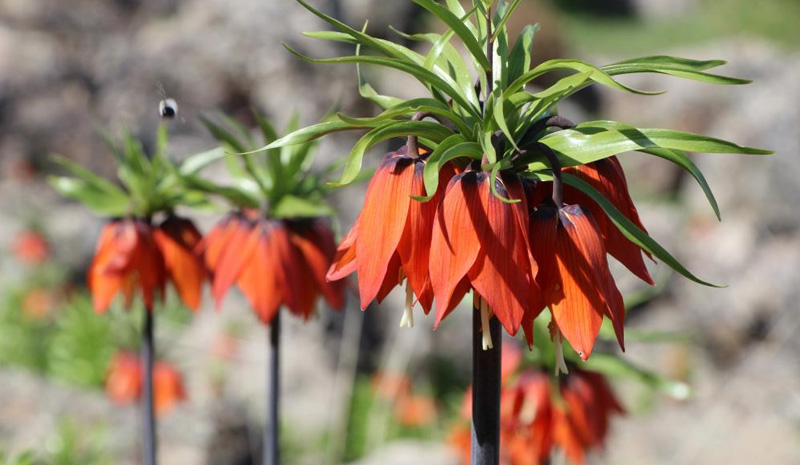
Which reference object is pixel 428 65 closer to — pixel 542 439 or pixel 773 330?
pixel 542 439

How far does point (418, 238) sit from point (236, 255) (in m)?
0.88

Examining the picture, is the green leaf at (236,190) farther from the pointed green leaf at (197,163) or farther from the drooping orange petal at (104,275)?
the drooping orange petal at (104,275)

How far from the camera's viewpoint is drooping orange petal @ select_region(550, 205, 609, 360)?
93 cm

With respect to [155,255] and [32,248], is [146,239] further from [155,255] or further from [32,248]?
[32,248]

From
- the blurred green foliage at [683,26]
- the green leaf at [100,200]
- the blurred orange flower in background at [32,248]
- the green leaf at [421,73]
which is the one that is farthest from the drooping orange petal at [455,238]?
the blurred green foliage at [683,26]

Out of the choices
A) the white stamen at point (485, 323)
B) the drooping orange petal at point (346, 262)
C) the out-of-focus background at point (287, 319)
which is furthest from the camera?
the out-of-focus background at point (287, 319)

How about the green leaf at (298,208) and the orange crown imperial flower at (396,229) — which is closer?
the orange crown imperial flower at (396,229)

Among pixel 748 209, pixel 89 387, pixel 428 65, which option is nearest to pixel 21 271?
pixel 89 387

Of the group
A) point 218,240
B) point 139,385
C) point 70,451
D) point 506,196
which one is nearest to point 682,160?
point 506,196

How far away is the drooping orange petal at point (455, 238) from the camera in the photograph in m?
0.93

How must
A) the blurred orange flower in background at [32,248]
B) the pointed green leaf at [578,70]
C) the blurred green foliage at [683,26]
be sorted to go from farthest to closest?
the blurred green foliage at [683,26] → the blurred orange flower in background at [32,248] → the pointed green leaf at [578,70]

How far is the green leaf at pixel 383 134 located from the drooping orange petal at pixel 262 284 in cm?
80

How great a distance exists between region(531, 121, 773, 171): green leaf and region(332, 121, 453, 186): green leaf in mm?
123

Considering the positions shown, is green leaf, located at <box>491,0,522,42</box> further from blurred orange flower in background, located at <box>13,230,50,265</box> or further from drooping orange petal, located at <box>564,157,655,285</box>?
blurred orange flower in background, located at <box>13,230,50,265</box>
